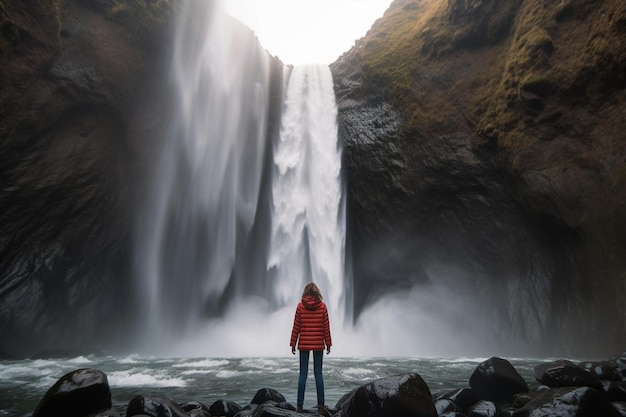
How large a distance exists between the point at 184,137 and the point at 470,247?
1457 cm

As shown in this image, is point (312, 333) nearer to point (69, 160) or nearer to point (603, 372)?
point (603, 372)

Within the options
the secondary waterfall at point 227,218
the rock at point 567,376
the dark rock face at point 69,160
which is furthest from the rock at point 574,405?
the dark rock face at point 69,160

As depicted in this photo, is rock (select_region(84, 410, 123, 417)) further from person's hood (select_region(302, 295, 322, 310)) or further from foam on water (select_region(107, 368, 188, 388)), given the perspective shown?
foam on water (select_region(107, 368, 188, 388))

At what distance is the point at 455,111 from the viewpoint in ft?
60.0

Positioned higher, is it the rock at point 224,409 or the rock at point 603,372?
the rock at point 603,372

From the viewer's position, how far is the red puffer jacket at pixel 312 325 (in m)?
5.95

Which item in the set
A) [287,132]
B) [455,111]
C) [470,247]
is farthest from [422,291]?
[287,132]

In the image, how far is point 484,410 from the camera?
547 cm

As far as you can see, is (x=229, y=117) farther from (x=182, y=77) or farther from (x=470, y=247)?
(x=470, y=247)

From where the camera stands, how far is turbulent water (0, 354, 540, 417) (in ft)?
25.1

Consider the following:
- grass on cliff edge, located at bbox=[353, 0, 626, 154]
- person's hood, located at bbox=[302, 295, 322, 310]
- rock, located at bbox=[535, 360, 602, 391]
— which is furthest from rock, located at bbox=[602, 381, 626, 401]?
grass on cliff edge, located at bbox=[353, 0, 626, 154]

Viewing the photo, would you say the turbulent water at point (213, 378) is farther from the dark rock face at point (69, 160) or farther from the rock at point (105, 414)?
the dark rock face at point (69, 160)

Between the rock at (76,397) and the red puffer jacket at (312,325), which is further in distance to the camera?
the red puffer jacket at (312,325)

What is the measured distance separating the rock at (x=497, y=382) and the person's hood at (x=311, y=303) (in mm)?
3296
